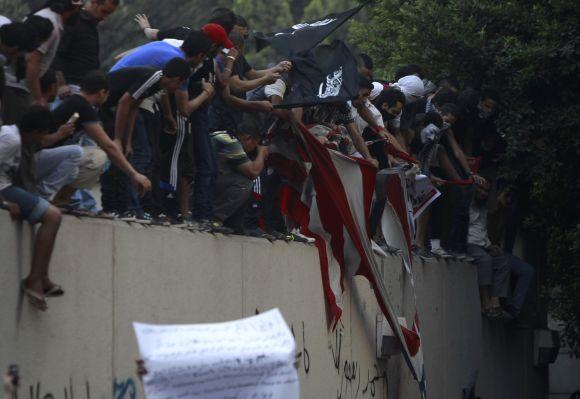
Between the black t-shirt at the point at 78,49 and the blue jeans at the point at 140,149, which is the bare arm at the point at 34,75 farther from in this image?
the blue jeans at the point at 140,149

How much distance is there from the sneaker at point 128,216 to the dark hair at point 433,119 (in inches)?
306

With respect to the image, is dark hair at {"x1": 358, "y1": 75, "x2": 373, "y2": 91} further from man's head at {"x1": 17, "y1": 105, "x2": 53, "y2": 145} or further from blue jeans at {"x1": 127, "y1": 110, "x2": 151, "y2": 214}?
man's head at {"x1": 17, "y1": 105, "x2": 53, "y2": 145}

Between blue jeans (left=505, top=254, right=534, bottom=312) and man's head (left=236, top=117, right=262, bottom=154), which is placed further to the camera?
blue jeans (left=505, top=254, right=534, bottom=312)

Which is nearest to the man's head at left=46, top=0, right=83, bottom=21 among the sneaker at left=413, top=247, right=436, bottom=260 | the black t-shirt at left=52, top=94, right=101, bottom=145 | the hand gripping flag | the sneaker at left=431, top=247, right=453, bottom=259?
the black t-shirt at left=52, top=94, right=101, bottom=145

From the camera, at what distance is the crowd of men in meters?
8.02

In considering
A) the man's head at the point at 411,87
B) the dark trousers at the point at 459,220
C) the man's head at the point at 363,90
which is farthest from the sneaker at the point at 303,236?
the dark trousers at the point at 459,220

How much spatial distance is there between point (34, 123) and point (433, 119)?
380 inches

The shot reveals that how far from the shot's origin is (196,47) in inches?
404

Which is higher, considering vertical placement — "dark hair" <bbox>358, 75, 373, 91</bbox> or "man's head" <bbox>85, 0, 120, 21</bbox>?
"man's head" <bbox>85, 0, 120, 21</bbox>

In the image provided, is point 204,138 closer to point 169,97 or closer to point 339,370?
point 169,97

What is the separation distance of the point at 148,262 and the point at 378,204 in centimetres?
608

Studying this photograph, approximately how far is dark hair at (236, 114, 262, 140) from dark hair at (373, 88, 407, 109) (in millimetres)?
3396

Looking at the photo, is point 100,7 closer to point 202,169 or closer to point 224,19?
point 202,169

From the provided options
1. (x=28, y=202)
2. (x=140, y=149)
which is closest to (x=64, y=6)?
(x=140, y=149)
